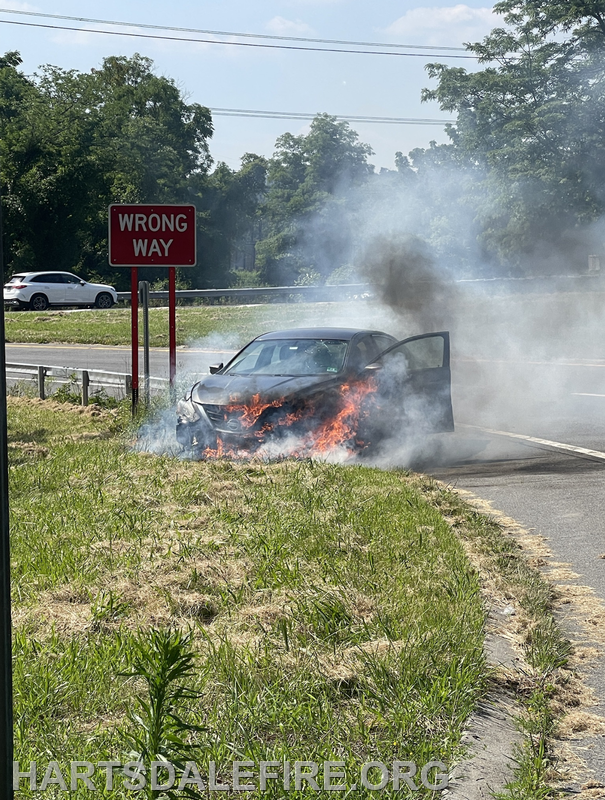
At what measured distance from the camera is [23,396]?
17984 millimetres

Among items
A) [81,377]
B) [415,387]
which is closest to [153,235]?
[415,387]

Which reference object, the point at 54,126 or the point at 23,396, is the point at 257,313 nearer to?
the point at 23,396

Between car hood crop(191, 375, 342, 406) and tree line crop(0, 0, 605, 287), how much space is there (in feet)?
47.1

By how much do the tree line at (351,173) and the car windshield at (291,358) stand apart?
1324 cm

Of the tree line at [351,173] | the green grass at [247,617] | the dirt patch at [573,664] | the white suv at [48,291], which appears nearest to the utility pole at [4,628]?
the green grass at [247,617]

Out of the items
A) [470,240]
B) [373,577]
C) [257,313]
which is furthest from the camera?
[470,240]

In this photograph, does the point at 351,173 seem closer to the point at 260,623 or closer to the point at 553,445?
the point at 553,445

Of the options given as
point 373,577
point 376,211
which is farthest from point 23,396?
point 376,211

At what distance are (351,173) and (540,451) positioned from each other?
45.7 metres

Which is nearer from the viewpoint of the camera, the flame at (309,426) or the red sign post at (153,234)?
the flame at (309,426)

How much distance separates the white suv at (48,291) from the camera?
42.0m

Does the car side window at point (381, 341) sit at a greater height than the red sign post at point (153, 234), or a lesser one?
lesser

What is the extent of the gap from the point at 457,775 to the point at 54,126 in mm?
57517

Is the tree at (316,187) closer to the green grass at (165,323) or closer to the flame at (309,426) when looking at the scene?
the green grass at (165,323)
